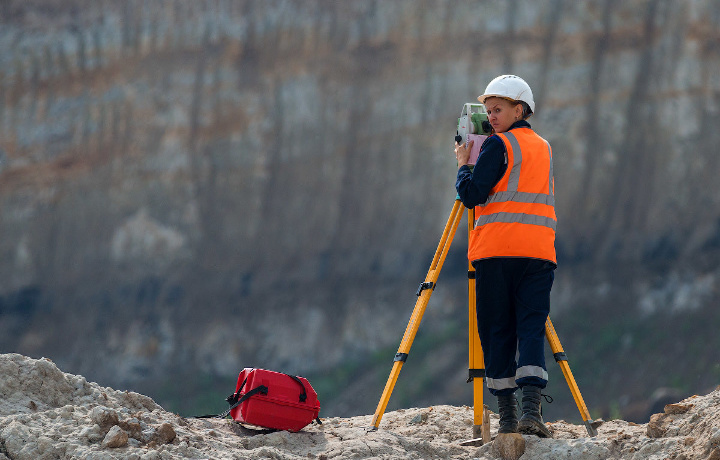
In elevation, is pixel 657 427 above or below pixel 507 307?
below

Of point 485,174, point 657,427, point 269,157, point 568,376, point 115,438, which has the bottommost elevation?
point 115,438

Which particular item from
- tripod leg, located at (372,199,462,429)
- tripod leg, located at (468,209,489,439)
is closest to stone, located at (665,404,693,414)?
tripod leg, located at (468,209,489,439)

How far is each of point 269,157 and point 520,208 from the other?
1432cm

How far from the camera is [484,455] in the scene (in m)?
3.91

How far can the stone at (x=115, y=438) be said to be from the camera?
3.34m

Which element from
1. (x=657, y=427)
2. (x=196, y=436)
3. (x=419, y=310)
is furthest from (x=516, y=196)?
(x=196, y=436)

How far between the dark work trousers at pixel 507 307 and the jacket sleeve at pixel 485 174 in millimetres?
291

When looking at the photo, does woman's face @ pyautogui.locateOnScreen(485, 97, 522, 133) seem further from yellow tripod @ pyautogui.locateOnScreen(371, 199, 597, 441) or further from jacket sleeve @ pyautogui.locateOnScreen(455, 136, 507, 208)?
yellow tripod @ pyautogui.locateOnScreen(371, 199, 597, 441)

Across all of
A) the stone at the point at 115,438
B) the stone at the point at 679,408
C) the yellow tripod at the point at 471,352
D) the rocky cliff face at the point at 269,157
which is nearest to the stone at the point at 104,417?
the stone at the point at 115,438

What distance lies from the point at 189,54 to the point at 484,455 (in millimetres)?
15624

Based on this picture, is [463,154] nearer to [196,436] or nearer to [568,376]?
[568,376]

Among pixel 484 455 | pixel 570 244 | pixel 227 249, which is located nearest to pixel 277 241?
pixel 227 249

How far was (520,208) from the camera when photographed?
12.8 ft

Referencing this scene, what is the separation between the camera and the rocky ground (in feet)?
11.0
